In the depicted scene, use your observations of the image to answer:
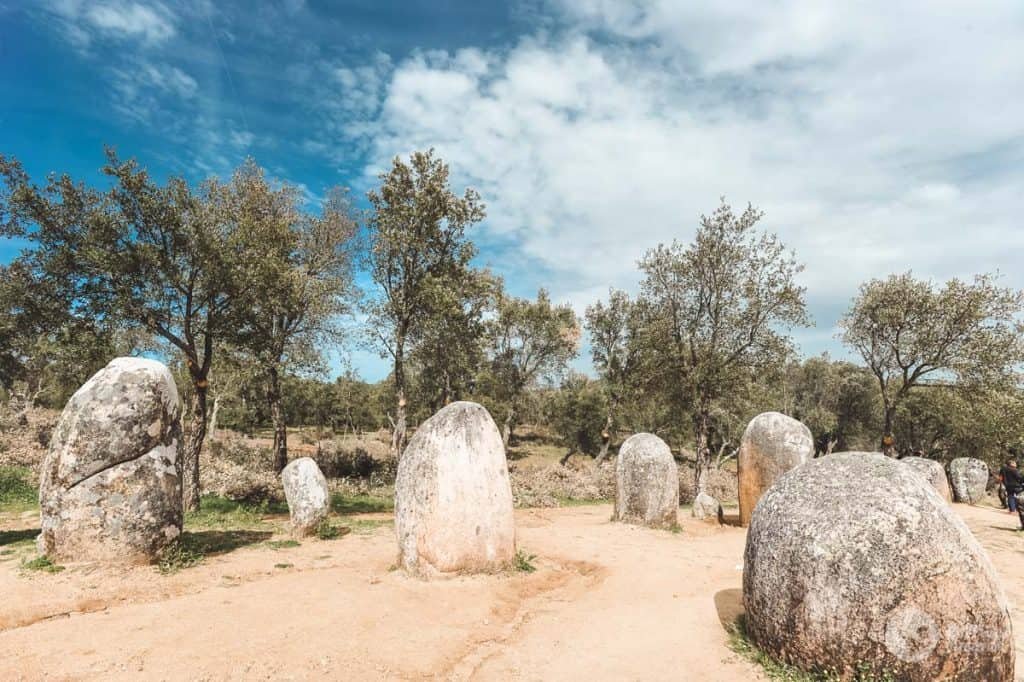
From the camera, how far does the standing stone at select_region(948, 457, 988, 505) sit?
21062 mm

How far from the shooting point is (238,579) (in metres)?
8.26

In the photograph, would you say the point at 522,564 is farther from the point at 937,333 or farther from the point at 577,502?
the point at 937,333

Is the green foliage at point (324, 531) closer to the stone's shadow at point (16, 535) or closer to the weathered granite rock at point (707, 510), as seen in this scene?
the stone's shadow at point (16, 535)

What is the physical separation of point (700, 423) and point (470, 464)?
15467mm

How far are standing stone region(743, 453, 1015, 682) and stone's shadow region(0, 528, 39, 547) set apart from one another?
13.0 metres

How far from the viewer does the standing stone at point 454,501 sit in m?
8.32

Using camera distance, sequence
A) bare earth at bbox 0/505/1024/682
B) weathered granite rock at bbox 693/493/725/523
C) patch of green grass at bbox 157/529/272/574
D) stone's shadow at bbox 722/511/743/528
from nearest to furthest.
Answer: bare earth at bbox 0/505/1024/682
patch of green grass at bbox 157/529/272/574
stone's shadow at bbox 722/511/743/528
weathered granite rock at bbox 693/493/725/523

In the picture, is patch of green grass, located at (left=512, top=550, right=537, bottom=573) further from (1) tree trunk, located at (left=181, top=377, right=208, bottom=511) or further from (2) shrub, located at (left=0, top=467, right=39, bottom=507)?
(2) shrub, located at (left=0, top=467, right=39, bottom=507)

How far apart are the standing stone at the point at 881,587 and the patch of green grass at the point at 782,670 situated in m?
0.03

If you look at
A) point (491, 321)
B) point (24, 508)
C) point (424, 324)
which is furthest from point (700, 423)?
point (24, 508)

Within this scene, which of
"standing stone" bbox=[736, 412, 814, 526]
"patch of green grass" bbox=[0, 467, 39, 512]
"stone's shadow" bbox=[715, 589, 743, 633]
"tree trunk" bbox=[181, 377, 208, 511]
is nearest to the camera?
"stone's shadow" bbox=[715, 589, 743, 633]

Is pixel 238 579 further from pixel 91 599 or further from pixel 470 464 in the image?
pixel 470 464

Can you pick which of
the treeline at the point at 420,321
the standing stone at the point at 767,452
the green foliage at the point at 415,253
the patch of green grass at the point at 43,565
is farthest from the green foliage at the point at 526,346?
the patch of green grass at the point at 43,565

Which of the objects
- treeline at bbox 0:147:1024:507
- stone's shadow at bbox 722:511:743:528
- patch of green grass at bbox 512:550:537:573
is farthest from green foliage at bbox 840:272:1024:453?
patch of green grass at bbox 512:550:537:573
